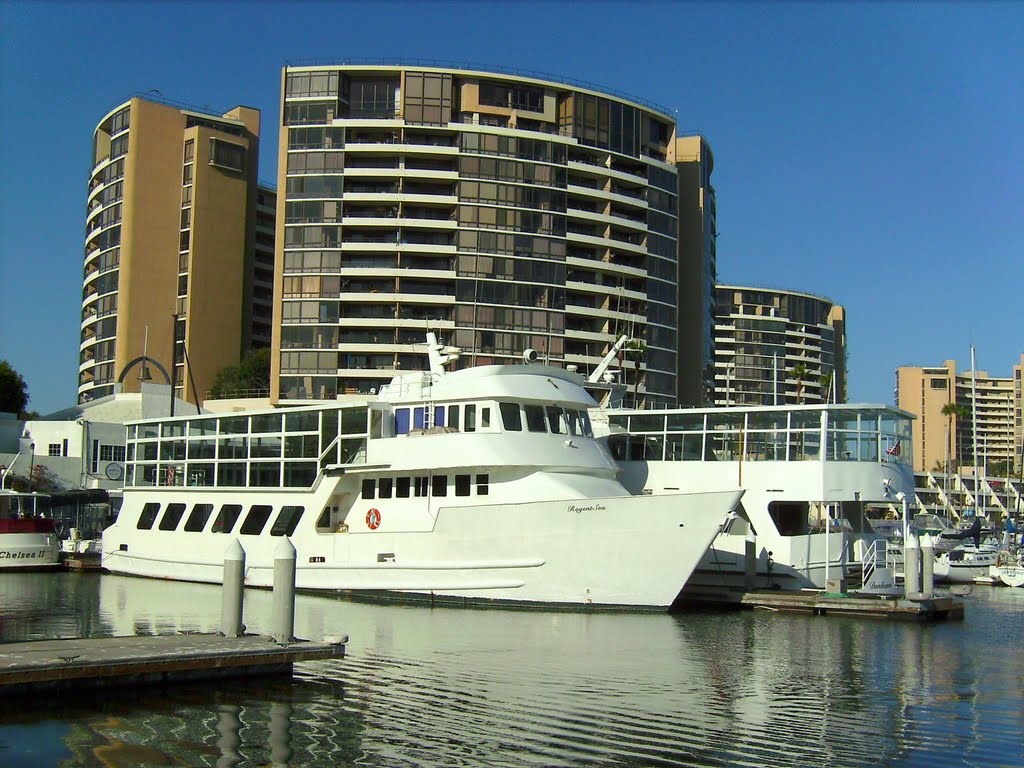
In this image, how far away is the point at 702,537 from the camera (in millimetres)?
26656

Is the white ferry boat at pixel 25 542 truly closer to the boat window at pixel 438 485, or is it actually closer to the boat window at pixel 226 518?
the boat window at pixel 226 518

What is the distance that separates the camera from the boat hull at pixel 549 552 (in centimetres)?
2680

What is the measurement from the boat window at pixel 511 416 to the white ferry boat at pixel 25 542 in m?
23.3

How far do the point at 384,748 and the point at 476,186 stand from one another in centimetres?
6161

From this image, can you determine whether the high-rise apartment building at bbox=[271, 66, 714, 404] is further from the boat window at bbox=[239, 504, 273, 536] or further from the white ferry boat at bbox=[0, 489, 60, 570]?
the boat window at bbox=[239, 504, 273, 536]

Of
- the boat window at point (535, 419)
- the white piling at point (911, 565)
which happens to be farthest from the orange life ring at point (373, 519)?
the white piling at point (911, 565)

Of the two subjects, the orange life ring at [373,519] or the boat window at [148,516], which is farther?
the boat window at [148,516]

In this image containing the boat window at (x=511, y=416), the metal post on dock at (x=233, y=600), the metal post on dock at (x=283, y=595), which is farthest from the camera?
the boat window at (x=511, y=416)

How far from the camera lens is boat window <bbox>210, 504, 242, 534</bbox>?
3544 cm

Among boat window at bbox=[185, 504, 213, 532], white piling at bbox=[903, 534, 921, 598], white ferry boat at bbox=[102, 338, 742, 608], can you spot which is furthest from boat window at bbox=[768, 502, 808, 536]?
boat window at bbox=[185, 504, 213, 532]

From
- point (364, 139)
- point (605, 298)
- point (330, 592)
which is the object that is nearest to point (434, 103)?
point (364, 139)

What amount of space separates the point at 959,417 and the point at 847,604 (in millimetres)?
164328

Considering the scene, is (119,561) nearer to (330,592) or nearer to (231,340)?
(330,592)

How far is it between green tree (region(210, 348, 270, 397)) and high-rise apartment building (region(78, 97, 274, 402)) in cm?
362
